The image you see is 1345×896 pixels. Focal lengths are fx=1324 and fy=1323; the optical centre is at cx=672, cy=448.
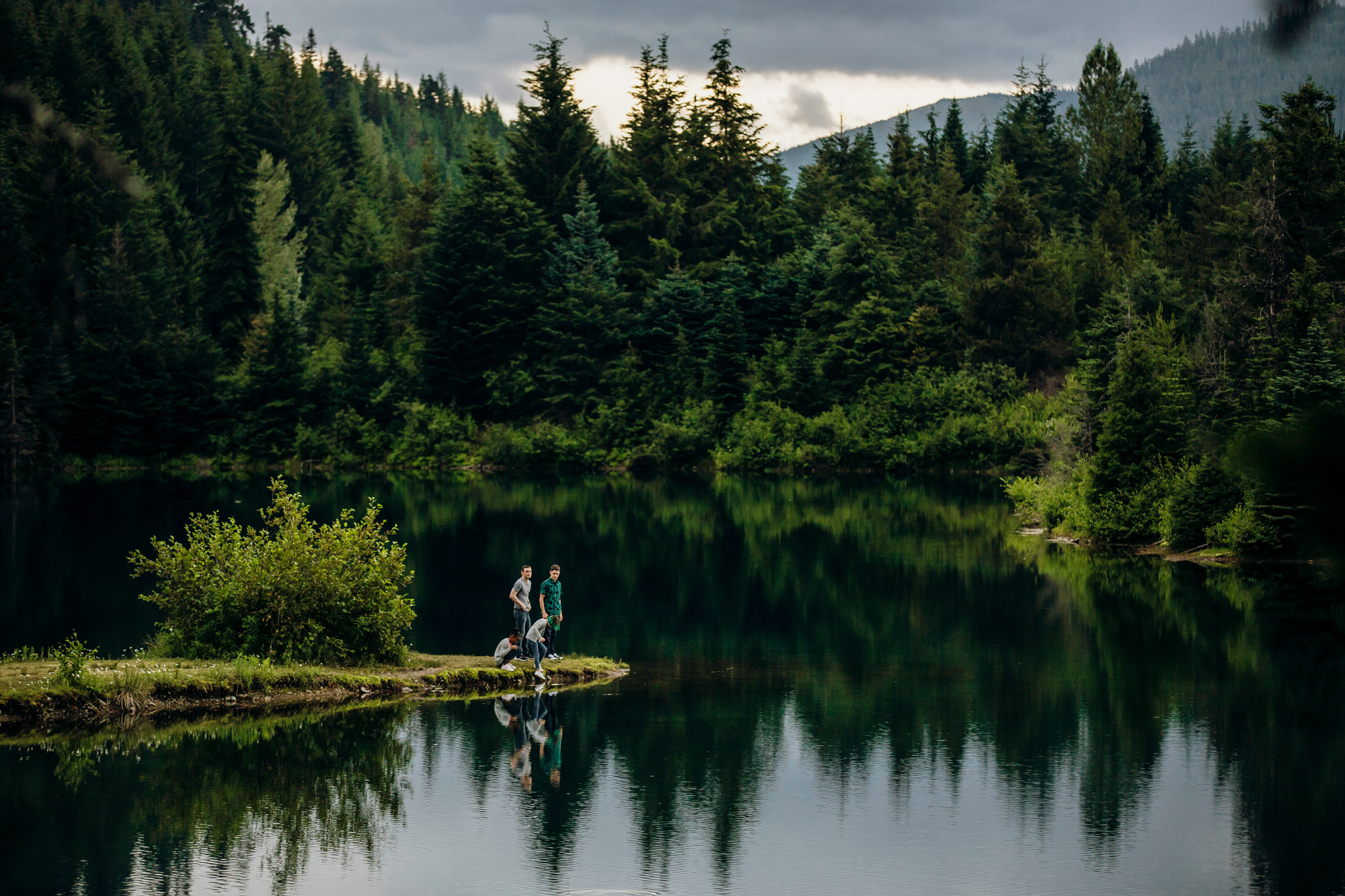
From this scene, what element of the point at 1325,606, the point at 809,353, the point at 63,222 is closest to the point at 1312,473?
the point at 1325,606

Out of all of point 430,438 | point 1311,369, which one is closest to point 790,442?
point 430,438

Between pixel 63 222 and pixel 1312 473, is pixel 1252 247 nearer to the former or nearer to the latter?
pixel 1312 473

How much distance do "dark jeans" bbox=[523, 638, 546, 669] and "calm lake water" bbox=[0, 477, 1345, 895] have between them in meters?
0.91

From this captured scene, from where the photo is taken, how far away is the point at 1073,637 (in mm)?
26891

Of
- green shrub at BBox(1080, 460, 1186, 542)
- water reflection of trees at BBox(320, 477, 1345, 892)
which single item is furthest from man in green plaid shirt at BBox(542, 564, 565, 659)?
green shrub at BBox(1080, 460, 1186, 542)

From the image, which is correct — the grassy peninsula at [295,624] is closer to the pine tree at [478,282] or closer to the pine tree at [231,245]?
the pine tree at [478,282]

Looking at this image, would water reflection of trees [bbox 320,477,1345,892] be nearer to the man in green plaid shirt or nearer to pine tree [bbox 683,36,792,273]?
the man in green plaid shirt

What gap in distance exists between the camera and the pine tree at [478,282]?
3206 inches

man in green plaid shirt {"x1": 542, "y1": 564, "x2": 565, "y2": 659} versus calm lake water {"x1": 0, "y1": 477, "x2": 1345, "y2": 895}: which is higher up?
man in green plaid shirt {"x1": 542, "y1": 564, "x2": 565, "y2": 659}

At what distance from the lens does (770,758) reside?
17.7 meters

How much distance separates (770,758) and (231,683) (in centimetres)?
823

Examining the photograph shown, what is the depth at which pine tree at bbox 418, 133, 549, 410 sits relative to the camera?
8144 cm

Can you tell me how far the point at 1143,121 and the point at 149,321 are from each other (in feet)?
216

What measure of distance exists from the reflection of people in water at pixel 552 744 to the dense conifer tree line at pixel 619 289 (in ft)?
153
